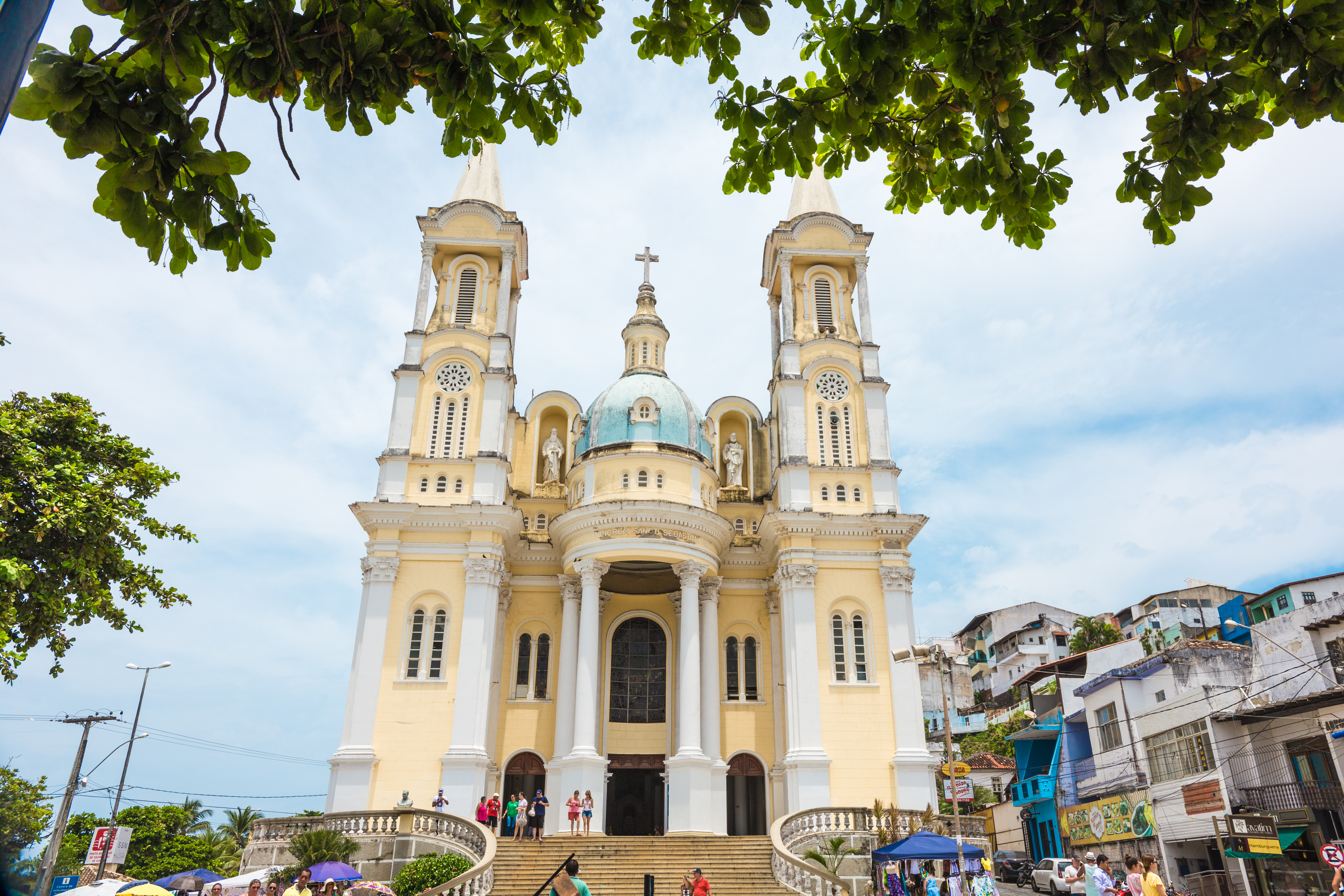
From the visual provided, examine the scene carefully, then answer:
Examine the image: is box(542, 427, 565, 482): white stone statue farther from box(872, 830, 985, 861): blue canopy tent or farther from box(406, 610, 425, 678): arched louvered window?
box(872, 830, 985, 861): blue canopy tent

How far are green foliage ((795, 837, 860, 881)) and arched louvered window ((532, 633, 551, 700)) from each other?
35.1ft

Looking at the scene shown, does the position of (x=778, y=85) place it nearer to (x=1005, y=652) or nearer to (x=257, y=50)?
(x=257, y=50)

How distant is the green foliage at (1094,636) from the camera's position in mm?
55906

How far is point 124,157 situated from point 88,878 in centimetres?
2736

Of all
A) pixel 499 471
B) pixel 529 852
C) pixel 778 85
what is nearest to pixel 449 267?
pixel 499 471

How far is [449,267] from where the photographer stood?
3297 cm

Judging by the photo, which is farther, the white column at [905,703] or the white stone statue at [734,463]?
the white stone statue at [734,463]

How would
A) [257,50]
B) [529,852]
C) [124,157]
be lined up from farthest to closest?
[529,852]
[257,50]
[124,157]

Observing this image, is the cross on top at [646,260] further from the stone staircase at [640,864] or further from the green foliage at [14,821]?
the green foliage at [14,821]

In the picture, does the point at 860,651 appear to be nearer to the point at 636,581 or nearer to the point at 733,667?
Result: the point at 733,667

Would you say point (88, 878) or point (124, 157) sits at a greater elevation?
point (124, 157)

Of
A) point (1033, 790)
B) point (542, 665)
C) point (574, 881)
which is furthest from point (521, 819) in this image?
point (1033, 790)

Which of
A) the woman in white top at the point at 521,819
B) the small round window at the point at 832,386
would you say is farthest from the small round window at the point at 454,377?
the woman in white top at the point at 521,819

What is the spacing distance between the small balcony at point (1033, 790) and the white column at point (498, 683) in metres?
21.6
